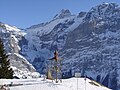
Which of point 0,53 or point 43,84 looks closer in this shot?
point 43,84

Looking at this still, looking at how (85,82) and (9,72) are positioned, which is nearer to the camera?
(85,82)

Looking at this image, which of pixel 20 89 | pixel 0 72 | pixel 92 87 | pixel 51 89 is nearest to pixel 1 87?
pixel 20 89

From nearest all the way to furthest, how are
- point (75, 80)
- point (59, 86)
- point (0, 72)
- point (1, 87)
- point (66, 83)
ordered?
point (1, 87)
point (59, 86)
point (66, 83)
point (75, 80)
point (0, 72)

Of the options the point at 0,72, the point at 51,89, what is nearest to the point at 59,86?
the point at 51,89

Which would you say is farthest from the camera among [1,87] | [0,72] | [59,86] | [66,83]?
[0,72]

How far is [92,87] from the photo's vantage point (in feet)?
110

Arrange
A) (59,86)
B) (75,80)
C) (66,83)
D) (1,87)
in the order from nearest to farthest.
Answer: (1,87), (59,86), (66,83), (75,80)

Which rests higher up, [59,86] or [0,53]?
[0,53]

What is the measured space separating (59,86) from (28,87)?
7.09 ft

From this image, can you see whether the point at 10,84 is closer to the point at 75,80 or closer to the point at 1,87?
the point at 1,87

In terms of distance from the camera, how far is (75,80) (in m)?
35.3

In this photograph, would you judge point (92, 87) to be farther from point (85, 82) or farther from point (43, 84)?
point (43, 84)

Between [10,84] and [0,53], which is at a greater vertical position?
[0,53]

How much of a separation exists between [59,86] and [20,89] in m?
2.79
